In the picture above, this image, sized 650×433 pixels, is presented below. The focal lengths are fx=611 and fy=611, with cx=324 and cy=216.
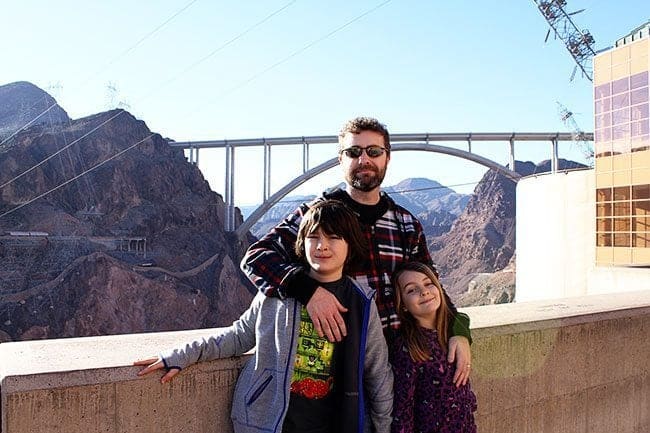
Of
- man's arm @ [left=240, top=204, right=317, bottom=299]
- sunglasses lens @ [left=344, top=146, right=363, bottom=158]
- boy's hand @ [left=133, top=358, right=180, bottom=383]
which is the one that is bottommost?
boy's hand @ [left=133, top=358, right=180, bottom=383]

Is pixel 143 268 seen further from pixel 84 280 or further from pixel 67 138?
pixel 67 138

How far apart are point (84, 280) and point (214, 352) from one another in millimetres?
40184

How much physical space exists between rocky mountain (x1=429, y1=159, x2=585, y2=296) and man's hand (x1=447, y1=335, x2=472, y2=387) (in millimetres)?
93367

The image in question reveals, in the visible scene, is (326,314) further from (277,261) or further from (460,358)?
(460,358)

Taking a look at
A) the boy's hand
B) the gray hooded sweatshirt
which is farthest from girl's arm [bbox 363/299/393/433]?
the boy's hand

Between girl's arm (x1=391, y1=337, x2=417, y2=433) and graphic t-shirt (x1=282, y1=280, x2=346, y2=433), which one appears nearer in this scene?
graphic t-shirt (x1=282, y1=280, x2=346, y2=433)

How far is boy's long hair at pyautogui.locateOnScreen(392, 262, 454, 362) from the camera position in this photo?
6.31 ft

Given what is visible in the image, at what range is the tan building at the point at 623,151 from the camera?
699 inches

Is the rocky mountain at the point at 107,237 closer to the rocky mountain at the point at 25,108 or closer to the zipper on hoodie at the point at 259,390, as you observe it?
the rocky mountain at the point at 25,108

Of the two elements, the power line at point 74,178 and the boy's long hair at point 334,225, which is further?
the power line at point 74,178

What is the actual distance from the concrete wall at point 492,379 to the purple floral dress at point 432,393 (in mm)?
530

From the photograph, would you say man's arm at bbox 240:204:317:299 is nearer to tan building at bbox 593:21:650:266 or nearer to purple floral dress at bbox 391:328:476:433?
purple floral dress at bbox 391:328:476:433

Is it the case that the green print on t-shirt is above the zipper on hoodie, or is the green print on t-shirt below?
above

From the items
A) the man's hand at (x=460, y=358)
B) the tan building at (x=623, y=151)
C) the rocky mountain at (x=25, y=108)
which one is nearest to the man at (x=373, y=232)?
the man's hand at (x=460, y=358)
